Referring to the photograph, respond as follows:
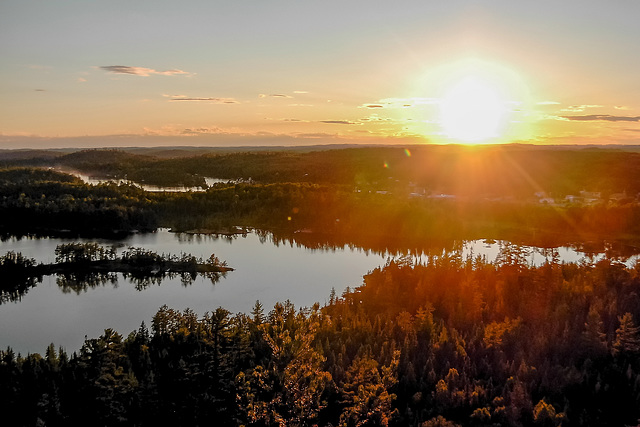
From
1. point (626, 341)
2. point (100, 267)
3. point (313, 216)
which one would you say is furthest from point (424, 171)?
point (626, 341)

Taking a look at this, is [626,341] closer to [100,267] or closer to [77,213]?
[100,267]

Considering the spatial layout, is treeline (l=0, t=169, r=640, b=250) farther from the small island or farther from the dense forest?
the small island

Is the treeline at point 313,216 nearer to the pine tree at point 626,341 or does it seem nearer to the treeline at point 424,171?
the treeline at point 424,171

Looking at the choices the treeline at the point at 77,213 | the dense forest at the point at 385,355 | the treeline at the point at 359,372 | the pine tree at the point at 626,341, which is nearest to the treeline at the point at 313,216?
the treeline at the point at 77,213

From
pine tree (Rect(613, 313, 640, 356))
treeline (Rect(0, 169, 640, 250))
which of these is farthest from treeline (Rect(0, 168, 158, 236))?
pine tree (Rect(613, 313, 640, 356))

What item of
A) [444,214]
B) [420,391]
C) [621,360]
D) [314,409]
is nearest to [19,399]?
[314,409]
